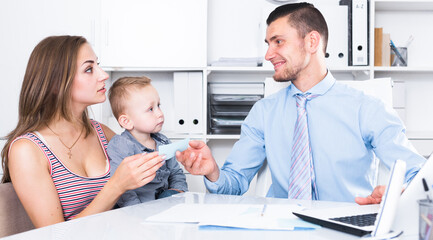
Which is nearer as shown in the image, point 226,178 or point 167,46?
point 226,178

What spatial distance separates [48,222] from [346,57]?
194cm

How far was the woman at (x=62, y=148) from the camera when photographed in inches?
47.6

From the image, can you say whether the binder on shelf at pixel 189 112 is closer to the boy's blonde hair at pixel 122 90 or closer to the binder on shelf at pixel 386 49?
the boy's blonde hair at pixel 122 90

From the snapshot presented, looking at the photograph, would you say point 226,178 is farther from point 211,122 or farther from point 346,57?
point 346,57

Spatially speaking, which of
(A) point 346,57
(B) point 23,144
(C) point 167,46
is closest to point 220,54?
(C) point 167,46

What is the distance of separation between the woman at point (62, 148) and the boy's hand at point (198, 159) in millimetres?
97

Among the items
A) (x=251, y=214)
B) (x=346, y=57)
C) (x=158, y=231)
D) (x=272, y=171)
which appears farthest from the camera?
(x=346, y=57)

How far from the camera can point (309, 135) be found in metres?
1.55

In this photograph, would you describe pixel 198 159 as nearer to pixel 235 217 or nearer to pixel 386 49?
pixel 235 217

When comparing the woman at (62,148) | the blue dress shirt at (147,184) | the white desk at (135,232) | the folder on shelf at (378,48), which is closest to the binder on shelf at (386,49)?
the folder on shelf at (378,48)

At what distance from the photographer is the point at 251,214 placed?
929mm

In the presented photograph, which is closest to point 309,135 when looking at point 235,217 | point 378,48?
point 235,217

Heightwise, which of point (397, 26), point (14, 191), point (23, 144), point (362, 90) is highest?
point (397, 26)

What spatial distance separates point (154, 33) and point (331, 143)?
1.41m
